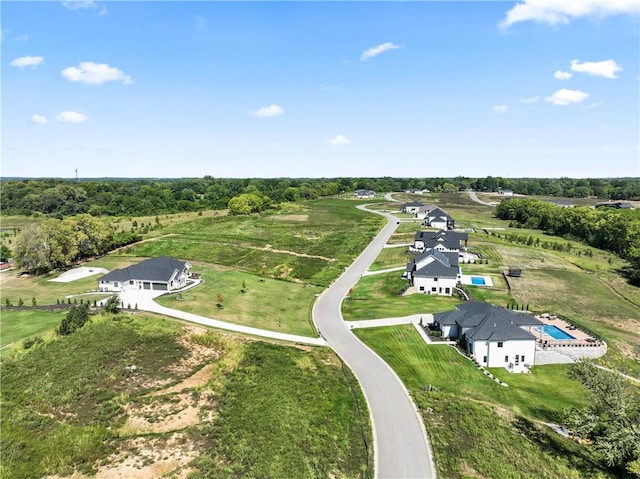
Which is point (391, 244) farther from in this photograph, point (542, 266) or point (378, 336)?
point (378, 336)

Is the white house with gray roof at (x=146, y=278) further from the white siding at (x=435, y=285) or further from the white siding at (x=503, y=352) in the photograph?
the white siding at (x=503, y=352)

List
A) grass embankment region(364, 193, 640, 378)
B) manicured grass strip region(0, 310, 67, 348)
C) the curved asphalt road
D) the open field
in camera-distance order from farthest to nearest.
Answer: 1. grass embankment region(364, 193, 640, 378)
2. manicured grass strip region(0, 310, 67, 348)
3. the open field
4. the curved asphalt road

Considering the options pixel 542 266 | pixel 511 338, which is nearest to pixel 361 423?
pixel 511 338

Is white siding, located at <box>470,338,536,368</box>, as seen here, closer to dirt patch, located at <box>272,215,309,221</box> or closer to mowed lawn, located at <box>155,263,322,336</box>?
mowed lawn, located at <box>155,263,322,336</box>

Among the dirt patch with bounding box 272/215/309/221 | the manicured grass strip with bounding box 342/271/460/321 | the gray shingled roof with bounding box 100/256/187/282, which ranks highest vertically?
the dirt patch with bounding box 272/215/309/221

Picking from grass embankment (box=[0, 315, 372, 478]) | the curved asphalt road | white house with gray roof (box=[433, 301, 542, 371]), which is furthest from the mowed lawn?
white house with gray roof (box=[433, 301, 542, 371])

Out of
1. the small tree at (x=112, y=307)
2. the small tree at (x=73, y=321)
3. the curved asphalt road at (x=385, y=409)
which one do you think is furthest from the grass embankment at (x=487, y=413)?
the small tree at (x=73, y=321)

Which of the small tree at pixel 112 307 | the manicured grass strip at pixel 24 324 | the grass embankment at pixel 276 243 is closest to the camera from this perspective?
the manicured grass strip at pixel 24 324

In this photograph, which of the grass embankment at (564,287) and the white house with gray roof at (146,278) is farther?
the white house with gray roof at (146,278)
